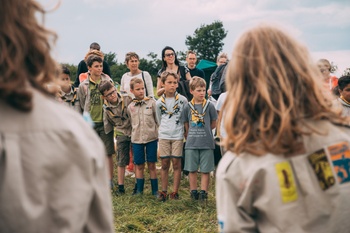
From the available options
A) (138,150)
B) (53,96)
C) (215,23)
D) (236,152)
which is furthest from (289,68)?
(215,23)

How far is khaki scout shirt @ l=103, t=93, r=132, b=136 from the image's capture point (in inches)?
300

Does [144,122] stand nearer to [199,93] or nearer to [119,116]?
[119,116]

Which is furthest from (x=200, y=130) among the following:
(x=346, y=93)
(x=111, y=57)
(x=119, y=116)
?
(x=111, y=57)

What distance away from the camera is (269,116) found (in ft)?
6.53

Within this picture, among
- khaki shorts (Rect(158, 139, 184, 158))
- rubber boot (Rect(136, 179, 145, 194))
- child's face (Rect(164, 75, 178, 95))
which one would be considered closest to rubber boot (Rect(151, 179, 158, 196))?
rubber boot (Rect(136, 179, 145, 194))

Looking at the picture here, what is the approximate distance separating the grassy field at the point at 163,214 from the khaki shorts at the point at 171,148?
2.14 feet

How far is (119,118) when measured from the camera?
25.1 feet

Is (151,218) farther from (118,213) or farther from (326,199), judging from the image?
(326,199)

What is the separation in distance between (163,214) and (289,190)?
15.3ft

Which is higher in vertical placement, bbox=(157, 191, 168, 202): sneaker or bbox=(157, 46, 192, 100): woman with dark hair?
bbox=(157, 46, 192, 100): woman with dark hair

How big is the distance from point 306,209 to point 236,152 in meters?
0.35

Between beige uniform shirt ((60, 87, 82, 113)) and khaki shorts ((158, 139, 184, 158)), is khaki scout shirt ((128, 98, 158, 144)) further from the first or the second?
beige uniform shirt ((60, 87, 82, 113))

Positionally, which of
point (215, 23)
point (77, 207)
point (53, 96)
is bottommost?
point (77, 207)

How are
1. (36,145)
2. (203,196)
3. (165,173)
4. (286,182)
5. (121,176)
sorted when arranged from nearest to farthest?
(36,145) → (286,182) → (203,196) → (165,173) → (121,176)
